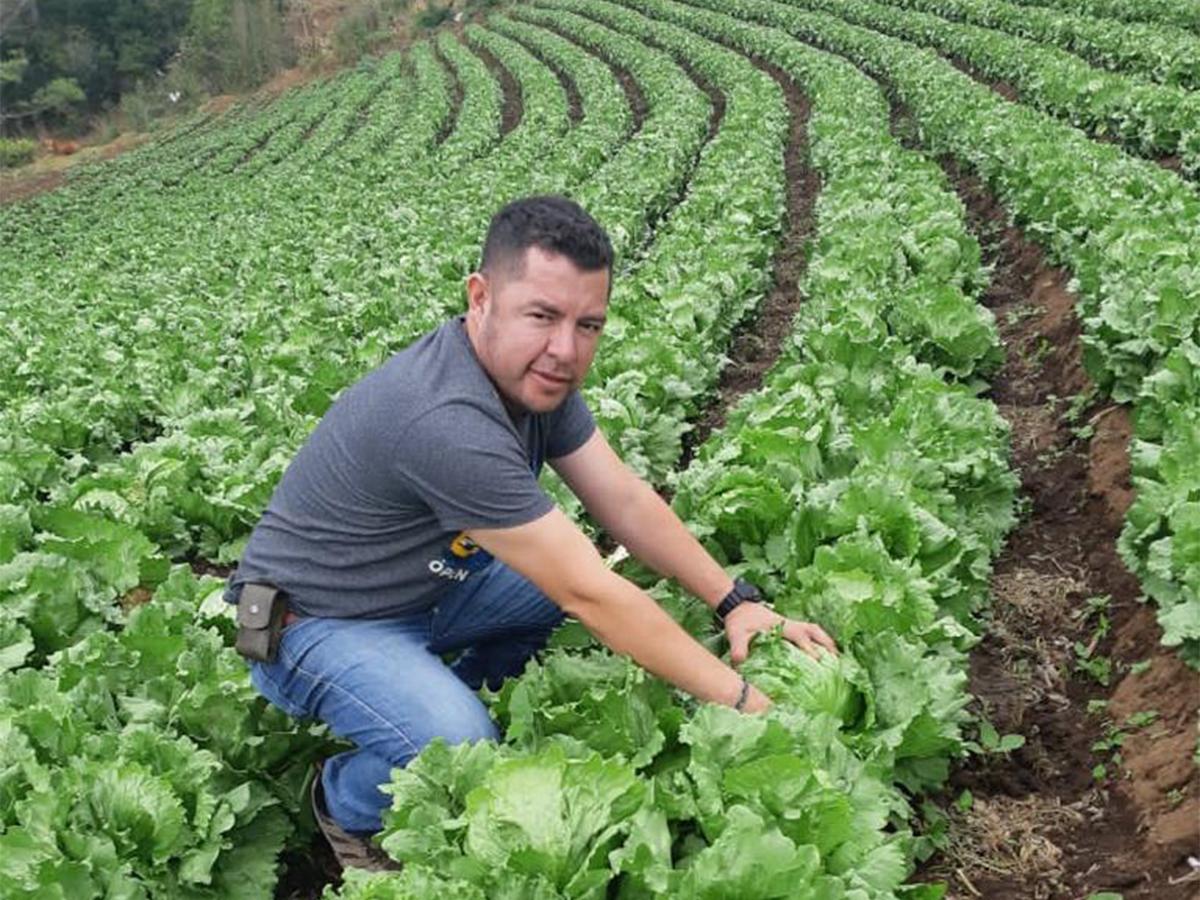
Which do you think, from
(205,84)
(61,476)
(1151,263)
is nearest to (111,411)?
(61,476)

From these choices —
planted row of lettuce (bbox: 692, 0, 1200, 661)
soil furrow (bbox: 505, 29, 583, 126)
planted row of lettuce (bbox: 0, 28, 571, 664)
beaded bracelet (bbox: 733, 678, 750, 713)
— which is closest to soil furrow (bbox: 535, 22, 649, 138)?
soil furrow (bbox: 505, 29, 583, 126)

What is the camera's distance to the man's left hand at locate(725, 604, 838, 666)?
3.70 metres

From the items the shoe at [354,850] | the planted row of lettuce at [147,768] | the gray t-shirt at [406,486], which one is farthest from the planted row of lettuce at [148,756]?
the gray t-shirt at [406,486]

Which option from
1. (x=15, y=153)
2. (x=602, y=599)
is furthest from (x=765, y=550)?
(x=15, y=153)

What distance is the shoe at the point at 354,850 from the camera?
3.76m

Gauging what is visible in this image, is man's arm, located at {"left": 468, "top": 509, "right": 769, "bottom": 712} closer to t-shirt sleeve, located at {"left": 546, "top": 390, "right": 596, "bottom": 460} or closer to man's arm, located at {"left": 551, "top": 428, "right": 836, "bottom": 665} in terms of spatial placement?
man's arm, located at {"left": 551, "top": 428, "right": 836, "bottom": 665}

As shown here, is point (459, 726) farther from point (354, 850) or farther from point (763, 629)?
point (763, 629)

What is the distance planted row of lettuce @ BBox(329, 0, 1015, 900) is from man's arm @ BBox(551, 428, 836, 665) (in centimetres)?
19

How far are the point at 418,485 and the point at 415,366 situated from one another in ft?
1.20

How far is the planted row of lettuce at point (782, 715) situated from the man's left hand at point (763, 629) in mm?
61

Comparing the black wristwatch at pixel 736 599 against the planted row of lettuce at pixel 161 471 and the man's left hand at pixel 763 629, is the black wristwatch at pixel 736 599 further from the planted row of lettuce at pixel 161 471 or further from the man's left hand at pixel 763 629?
the planted row of lettuce at pixel 161 471

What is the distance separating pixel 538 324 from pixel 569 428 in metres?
0.67

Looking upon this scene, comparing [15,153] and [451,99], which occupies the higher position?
[451,99]

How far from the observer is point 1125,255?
7855 mm
